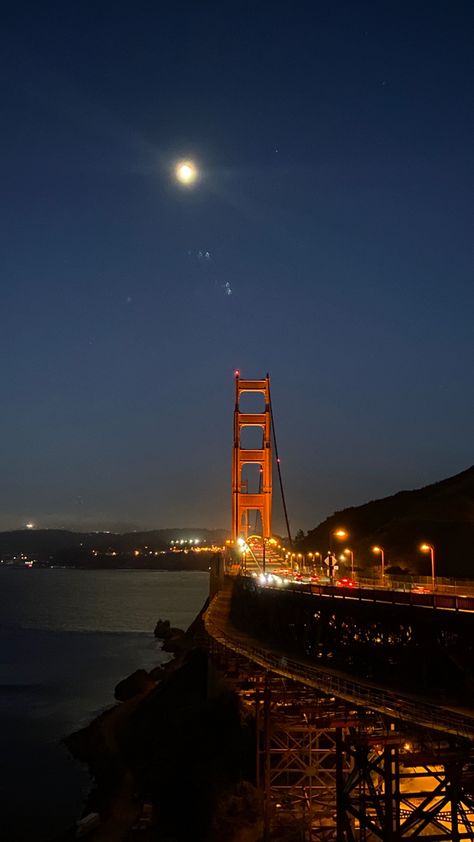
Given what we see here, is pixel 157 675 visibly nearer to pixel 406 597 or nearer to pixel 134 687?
pixel 134 687

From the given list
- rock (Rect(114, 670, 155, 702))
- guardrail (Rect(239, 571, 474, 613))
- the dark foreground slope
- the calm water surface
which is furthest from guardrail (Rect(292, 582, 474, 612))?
rock (Rect(114, 670, 155, 702))

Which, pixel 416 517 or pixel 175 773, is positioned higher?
pixel 416 517

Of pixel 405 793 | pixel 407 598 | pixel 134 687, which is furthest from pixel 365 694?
pixel 134 687

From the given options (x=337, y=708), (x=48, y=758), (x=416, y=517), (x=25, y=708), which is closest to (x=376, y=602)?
(x=337, y=708)

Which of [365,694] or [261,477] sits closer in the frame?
[365,694]

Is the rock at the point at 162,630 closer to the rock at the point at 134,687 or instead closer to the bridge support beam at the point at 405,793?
the rock at the point at 134,687

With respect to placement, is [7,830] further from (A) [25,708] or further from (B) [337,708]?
(A) [25,708]
